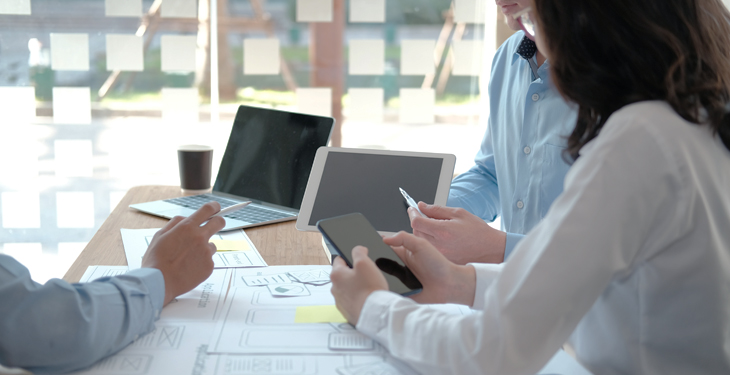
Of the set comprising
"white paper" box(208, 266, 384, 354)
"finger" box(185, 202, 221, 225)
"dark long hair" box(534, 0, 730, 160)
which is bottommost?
"white paper" box(208, 266, 384, 354)

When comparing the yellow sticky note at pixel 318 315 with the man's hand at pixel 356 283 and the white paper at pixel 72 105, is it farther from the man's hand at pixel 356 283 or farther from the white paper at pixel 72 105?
the white paper at pixel 72 105

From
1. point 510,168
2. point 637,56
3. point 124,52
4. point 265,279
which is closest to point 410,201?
point 265,279

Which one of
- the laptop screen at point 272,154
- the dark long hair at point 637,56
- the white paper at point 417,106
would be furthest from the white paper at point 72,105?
the dark long hair at point 637,56

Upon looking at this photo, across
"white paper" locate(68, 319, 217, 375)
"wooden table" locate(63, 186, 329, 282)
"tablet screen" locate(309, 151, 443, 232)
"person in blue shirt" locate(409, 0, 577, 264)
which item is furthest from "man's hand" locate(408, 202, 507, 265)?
"white paper" locate(68, 319, 217, 375)

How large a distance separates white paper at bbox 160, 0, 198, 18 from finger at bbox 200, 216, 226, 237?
170cm

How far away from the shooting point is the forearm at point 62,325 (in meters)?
0.69

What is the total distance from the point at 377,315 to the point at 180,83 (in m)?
2.06

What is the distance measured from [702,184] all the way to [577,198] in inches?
6.4

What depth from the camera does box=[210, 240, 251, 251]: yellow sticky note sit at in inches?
46.9

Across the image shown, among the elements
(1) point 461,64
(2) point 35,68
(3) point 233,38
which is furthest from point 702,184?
(2) point 35,68

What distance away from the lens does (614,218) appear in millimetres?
604

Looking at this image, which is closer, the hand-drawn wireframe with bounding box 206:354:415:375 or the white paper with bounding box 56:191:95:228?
the hand-drawn wireframe with bounding box 206:354:415:375

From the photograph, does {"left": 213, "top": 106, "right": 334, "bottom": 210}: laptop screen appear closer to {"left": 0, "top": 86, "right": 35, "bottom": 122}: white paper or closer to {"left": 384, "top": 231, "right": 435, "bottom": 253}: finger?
{"left": 384, "top": 231, "right": 435, "bottom": 253}: finger

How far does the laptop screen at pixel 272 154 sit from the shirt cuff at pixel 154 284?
603 mm
